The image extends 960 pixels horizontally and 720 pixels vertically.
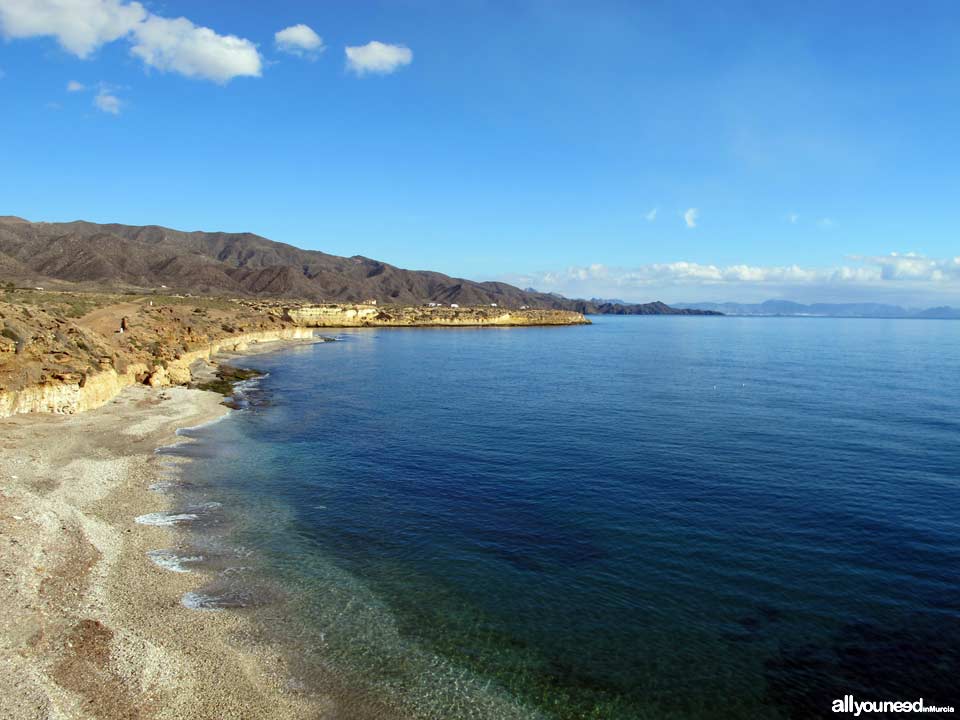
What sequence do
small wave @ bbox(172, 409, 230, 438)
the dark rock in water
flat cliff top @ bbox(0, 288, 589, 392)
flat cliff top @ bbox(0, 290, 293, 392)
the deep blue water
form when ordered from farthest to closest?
the dark rock in water
small wave @ bbox(172, 409, 230, 438)
flat cliff top @ bbox(0, 288, 589, 392)
flat cliff top @ bbox(0, 290, 293, 392)
the deep blue water

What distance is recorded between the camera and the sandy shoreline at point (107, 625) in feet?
39.1

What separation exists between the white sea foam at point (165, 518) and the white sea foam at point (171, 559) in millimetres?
2605

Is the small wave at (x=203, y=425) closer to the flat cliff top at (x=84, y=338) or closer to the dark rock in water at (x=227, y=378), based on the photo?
the flat cliff top at (x=84, y=338)

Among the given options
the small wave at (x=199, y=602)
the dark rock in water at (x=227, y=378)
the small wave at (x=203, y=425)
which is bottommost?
the small wave at (x=199, y=602)

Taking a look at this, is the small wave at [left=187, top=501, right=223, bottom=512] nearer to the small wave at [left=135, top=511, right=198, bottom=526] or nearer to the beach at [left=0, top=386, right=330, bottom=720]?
the small wave at [left=135, top=511, right=198, bottom=526]

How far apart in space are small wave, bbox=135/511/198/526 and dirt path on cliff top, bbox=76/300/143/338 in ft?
130

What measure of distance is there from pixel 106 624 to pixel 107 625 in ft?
0.23

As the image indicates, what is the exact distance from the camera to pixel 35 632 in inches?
532

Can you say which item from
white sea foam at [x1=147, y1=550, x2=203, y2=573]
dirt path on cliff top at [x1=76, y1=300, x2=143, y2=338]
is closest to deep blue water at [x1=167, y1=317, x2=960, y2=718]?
white sea foam at [x1=147, y1=550, x2=203, y2=573]

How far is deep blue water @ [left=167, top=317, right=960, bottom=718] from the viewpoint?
13492mm

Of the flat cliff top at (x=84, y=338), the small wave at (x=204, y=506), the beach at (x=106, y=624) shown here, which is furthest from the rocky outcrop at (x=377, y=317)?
the beach at (x=106, y=624)

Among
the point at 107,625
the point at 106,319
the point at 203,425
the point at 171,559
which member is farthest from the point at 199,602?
the point at 106,319

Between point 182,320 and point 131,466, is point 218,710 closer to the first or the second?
point 131,466

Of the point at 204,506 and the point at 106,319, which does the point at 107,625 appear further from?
the point at 106,319
